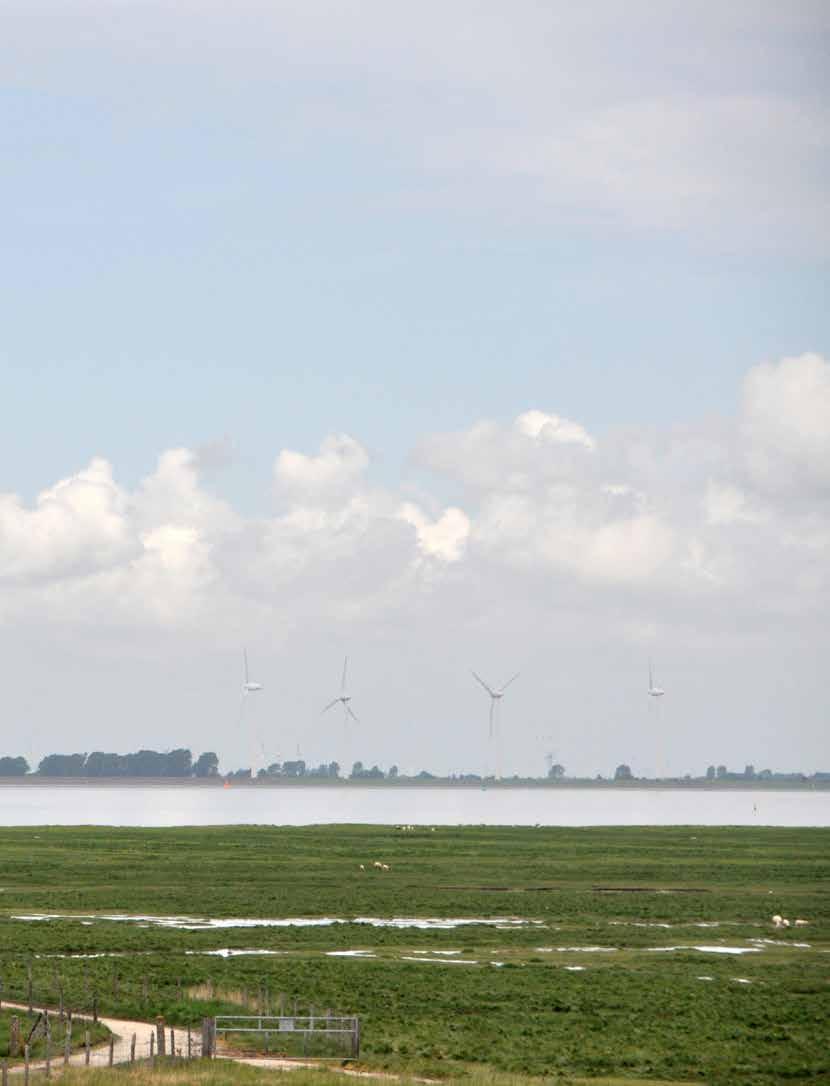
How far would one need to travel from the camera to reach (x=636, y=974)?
70250 millimetres

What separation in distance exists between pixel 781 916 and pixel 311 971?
1493 inches

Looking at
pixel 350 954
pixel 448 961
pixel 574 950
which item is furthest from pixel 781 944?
pixel 350 954

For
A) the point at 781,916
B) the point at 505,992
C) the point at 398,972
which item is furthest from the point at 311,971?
the point at 781,916

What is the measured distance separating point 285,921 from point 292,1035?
37949 mm

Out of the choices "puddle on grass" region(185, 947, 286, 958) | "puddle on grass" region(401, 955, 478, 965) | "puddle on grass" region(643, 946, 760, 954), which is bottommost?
"puddle on grass" region(401, 955, 478, 965)

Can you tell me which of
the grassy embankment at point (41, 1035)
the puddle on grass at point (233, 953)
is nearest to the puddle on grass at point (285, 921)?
the puddle on grass at point (233, 953)

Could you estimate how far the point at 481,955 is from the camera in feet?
251

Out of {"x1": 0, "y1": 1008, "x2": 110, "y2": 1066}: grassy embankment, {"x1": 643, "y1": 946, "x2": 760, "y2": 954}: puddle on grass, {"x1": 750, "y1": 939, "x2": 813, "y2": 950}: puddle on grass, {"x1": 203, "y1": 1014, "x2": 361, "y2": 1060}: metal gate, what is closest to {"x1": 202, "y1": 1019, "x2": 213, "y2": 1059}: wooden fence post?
{"x1": 203, "y1": 1014, "x2": 361, "y2": 1060}: metal gate

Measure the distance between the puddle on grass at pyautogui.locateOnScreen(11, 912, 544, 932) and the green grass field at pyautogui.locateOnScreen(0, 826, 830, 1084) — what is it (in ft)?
2.31

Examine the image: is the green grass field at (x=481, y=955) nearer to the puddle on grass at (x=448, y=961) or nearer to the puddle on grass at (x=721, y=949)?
the puddle on grass at (x=448, y=961)

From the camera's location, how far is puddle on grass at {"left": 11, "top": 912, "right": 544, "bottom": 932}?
292 ft

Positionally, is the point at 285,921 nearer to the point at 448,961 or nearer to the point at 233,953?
the point at 233,953

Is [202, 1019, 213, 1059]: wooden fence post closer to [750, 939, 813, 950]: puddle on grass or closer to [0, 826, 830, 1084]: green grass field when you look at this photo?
[0, 826, 830, 1084]: green grass field

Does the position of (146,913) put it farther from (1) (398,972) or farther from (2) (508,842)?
(2) (508,842)
